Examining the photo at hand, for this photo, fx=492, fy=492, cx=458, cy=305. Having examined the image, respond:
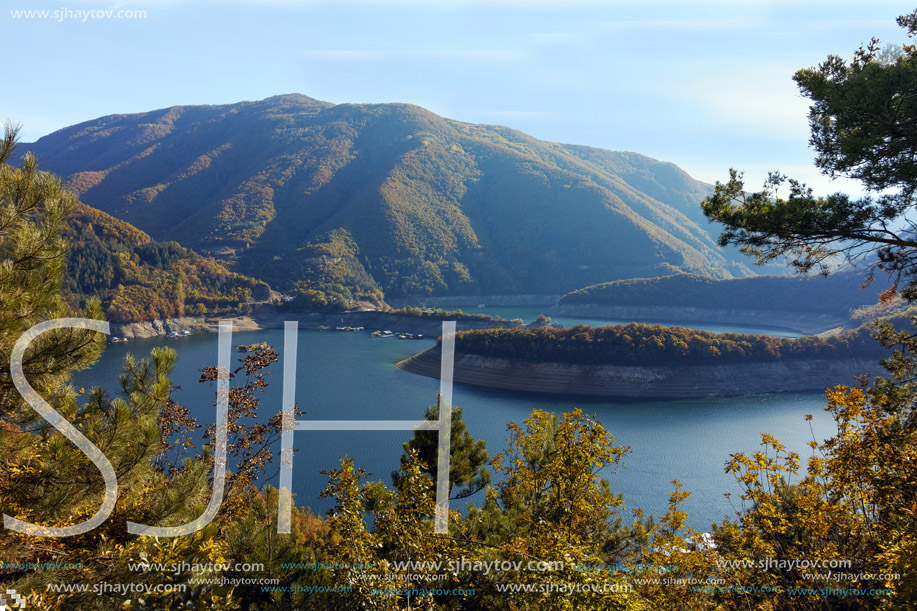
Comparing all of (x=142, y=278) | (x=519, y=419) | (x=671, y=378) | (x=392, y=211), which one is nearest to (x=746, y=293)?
(x=671, y=378)

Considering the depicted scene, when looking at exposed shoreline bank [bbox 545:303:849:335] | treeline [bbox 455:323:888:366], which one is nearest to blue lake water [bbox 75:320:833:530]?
treeline [bbox 455:323:888:366]

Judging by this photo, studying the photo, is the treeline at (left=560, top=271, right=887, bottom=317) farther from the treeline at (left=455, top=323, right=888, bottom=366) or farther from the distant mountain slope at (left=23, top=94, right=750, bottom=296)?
the treeline at (left=455, top=323, right=888, bottom=366)

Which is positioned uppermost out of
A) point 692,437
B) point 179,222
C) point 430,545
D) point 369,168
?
point 369,168

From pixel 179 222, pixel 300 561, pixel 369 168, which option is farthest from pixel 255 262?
pixel 300 561

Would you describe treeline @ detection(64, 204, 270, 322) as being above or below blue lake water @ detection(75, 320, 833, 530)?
above

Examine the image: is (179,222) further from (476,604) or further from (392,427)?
(476,604)

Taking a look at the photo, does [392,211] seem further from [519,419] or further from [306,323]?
[519,419]
